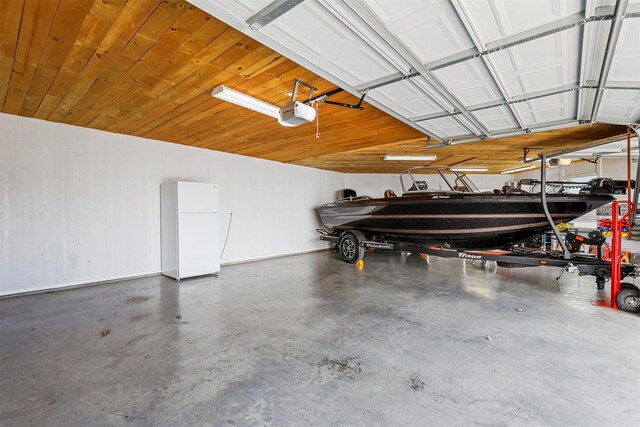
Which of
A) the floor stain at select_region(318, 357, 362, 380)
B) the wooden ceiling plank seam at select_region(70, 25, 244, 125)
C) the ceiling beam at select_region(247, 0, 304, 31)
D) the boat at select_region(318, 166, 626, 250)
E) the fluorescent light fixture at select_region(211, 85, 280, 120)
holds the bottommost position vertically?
the floor stain at select_region(318, 357, 362, 380)

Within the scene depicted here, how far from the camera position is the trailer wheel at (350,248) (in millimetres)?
6527

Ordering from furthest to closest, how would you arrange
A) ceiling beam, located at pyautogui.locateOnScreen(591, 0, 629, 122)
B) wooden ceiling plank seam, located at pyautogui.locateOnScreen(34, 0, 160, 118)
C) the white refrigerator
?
the white refrigerator → wooden ceiling plank seam, located at pyautogui.locateOnScreen(34, 0, 160, 118) → ceiling beam, located at pyautogui.locateOnScreen(591, 0, 629, 122)

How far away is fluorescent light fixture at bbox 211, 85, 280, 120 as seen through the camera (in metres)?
3.08

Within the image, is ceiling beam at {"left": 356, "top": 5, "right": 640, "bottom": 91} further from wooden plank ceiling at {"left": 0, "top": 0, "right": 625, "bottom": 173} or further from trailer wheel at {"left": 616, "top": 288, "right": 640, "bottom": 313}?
trailer wheel at {"left": 616, "top": 288, "right": 640, "bottom": 313}

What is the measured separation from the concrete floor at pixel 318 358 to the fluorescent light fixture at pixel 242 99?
2.51m

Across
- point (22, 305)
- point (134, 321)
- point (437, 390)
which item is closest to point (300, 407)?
point (437, 390)

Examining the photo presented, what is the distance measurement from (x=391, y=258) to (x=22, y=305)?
275 inches

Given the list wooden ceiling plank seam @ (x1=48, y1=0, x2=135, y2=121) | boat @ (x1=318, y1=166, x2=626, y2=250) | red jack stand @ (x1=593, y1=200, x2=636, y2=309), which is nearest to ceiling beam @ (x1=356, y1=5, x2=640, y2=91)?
boat @ (x1=318, y1=166, x2=626, y2=250)

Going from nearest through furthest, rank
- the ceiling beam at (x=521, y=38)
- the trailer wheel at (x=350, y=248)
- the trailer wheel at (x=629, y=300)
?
the ceiling beam at (x=521, y=38)
the trailer wheel at (x=629, y=300)
the trailer wheel at (x=350, y=248)

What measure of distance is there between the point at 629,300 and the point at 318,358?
3929mm

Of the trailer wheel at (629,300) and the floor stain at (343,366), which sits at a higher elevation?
the trailer wheel at (629,300)

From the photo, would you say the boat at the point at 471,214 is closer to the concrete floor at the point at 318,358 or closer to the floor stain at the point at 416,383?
the concrete floor at the point at 318,358

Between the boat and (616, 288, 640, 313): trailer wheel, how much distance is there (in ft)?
3.55

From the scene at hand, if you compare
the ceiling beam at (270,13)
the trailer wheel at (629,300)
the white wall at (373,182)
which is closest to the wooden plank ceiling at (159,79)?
the ceiling beam at (270,13)
